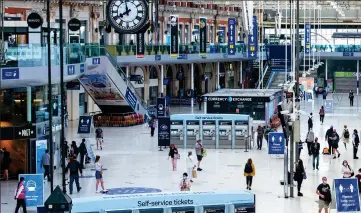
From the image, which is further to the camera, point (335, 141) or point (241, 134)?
point (241, 134)

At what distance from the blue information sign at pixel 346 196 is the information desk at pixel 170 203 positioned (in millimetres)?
2530

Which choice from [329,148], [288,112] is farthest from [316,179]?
[329,148]

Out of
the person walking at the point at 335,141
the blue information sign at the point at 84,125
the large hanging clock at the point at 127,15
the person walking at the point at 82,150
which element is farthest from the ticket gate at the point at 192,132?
the large hanging clock at the point at 127,15

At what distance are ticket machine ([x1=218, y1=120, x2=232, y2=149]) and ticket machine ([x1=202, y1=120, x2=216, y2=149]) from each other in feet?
0.90

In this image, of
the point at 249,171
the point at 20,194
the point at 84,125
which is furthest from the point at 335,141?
the point at 20,194

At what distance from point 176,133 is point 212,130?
5.58ft

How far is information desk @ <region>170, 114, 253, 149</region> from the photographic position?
151 ft

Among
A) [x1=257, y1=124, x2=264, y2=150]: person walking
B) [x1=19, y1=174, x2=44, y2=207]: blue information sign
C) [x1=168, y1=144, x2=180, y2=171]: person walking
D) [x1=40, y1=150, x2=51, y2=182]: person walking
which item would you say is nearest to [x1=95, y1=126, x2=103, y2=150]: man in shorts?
[x1=257, y1=124, x2=264, y2=150]: person walking

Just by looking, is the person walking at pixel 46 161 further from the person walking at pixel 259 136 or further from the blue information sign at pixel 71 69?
the person walking at pixel 259 136

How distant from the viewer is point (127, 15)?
110ft

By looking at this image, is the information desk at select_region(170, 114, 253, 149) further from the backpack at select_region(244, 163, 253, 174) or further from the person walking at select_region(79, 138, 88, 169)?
the backpack at select_region(244, 163, 253, 174)

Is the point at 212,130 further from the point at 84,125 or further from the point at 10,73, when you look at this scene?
the point at 10,73

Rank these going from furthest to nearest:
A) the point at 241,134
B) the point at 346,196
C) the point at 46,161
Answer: the point at 241,134 → the point at 46,161 → the point at 346,196

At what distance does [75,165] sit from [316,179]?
29.0ft
